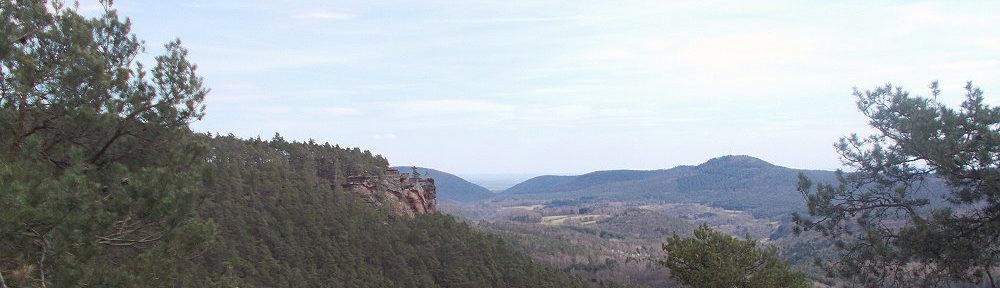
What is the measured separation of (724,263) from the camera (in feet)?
61.4

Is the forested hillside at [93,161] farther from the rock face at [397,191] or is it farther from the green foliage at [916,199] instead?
the rock face at [397,191]

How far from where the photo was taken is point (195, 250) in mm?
10305

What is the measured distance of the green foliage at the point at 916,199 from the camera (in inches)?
445

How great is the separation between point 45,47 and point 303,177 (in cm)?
4209

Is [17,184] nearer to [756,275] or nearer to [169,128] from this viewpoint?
[169,128]

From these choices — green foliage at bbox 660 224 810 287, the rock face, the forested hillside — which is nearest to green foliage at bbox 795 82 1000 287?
green foliage at bbox 660 224 810 287

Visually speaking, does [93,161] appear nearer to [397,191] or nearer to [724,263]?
[724,263]

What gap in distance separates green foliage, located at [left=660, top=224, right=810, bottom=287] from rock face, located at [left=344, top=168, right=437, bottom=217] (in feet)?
127

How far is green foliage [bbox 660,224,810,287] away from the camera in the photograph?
18375mm

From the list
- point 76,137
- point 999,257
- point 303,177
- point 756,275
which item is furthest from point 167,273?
point 303,177

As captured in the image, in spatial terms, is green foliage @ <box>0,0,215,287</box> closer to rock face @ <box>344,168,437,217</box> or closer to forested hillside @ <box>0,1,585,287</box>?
forested hillside @ <box>0,1,585,287</box>

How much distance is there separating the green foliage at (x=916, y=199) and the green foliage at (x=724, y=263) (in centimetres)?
460

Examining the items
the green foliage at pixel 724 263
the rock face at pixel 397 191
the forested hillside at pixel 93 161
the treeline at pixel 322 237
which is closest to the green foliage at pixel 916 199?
the green foliage at pixel 724 263

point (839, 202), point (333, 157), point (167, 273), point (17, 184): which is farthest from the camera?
point (333, 157)
